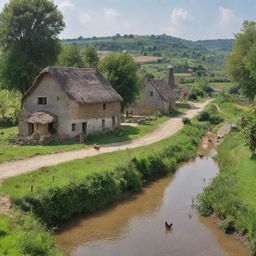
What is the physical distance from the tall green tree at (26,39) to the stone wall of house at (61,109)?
12.8 m

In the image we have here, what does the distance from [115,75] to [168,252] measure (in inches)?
1370

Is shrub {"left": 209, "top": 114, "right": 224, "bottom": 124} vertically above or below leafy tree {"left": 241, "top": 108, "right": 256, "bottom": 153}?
below

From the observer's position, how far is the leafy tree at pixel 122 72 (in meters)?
51.8

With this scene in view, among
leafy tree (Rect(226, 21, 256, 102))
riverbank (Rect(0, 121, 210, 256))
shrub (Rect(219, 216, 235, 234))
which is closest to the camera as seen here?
riverbank (Rect(0, 121, 210, 256))

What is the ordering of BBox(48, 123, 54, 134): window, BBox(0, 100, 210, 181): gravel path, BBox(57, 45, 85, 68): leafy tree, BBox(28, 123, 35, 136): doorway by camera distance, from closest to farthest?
BBox(0, 100, 210, 181): gravel path, BBox(48, 123, 54, 134): window, BBox(28, 123, 35, 136): doorway, BBox(57, 45, 85, 68): leafy tree

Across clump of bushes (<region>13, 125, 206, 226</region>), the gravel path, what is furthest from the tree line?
clump of bushes (<region>13, 125, 206, 226</region>)

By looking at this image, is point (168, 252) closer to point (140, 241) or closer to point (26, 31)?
point (140, 241)

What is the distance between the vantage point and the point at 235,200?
22.8m

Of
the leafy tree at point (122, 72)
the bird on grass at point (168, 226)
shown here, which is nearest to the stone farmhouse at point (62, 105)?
the leafy tree at point (122, 72)

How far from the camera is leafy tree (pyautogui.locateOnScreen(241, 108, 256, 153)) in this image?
3175cm

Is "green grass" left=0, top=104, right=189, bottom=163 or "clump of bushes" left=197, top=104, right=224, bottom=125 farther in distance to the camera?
"clump of bushes" left=197, top=104, right=224, bottom=125

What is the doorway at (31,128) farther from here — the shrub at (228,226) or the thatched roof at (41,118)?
the shrub at (228,226)

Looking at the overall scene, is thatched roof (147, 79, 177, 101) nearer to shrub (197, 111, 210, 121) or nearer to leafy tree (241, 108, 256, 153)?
shrub (197, 111, 210, 121)

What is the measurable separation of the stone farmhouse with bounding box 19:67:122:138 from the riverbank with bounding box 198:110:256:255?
46.8ft
